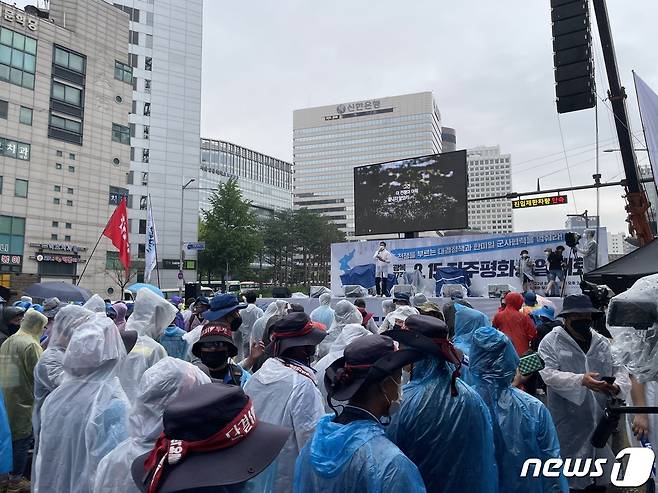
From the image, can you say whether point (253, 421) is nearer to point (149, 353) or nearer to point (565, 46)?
point (149, 353)

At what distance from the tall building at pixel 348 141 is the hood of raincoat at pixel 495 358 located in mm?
122154

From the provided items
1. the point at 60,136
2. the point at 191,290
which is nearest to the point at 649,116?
the point at 191,290

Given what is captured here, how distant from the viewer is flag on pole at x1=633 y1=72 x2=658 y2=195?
7.40 meters

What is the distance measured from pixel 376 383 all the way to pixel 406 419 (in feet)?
1.78

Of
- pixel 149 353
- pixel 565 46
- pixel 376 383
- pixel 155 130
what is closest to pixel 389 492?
pixel 376 383

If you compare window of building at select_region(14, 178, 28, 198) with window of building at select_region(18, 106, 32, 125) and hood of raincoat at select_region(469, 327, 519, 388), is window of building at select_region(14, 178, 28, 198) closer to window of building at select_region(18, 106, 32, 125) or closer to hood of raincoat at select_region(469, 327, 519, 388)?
window of building at select_region(18, 106, 32, 125)

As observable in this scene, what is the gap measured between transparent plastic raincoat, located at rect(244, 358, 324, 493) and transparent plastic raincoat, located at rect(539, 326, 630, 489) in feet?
7.52

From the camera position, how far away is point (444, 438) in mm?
2447

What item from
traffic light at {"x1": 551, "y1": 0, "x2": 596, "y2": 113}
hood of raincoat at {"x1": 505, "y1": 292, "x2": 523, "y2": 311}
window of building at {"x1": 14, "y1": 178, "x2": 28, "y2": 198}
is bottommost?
hood of raincoat at {"x1": 505, "y1": 292, "x2": 523, "y2": 311}

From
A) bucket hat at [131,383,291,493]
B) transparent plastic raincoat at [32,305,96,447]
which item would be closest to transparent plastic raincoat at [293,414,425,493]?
bucket hat at [131,383,291,493]

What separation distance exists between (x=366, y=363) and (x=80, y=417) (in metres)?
2.15

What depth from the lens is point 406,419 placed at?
2.48 meters

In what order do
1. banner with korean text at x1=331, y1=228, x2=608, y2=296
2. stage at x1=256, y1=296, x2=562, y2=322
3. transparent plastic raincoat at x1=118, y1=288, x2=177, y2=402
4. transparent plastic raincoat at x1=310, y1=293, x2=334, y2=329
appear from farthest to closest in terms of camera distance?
banner with korean text at x1=331, y1=228, x2=608, y2=296, stage at x1=256, y1=296, x2=562, y2=322, transparent plastic raincoat at x1=310, y1=293, x2=334, y2=329, transparent plastic raincoat at x1=118, y1=288, x2=177, y2=402

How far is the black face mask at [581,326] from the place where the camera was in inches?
175
